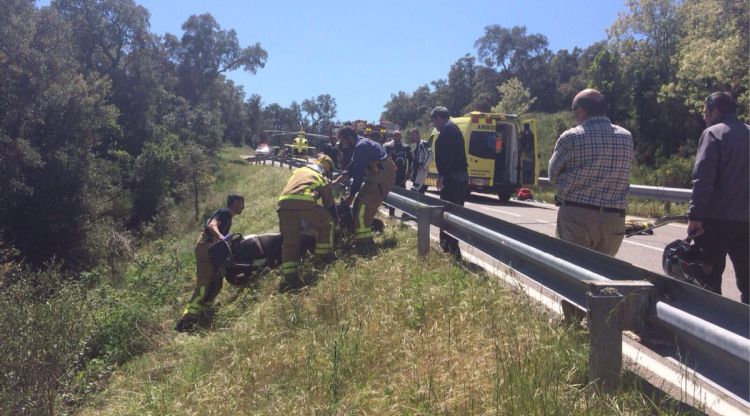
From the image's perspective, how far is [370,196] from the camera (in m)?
7.21

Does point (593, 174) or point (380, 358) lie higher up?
point (593, 174)

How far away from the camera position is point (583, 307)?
3.13 m

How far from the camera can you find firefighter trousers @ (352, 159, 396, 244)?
704 cm

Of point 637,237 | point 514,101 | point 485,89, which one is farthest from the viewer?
point 485,89

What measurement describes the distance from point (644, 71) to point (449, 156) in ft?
112

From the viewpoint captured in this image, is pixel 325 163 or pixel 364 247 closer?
pixel 364 247

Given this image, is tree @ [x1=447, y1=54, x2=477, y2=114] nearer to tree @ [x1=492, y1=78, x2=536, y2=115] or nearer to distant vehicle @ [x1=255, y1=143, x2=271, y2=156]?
tree @ [x1=492, y1=78, x2=536, y2=115]

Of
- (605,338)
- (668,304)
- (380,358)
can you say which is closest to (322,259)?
(380,358)

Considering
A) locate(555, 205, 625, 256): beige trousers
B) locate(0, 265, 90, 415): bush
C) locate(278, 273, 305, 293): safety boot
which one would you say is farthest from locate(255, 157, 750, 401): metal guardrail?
locate(0, 265, 90, 415): bush

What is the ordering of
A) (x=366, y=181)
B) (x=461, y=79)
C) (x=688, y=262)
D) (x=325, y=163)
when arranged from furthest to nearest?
(x=461, y=79) → (x=325, y=163) → (x=366, y=181) → (x=688, y=262)

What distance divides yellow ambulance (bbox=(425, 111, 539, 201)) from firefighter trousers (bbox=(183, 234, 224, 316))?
9711 mm

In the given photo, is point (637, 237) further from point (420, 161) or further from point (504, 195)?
point (504, 195)

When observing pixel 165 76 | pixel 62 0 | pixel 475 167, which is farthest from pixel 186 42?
pixel 475 167

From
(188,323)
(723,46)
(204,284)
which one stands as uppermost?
(723,46)
